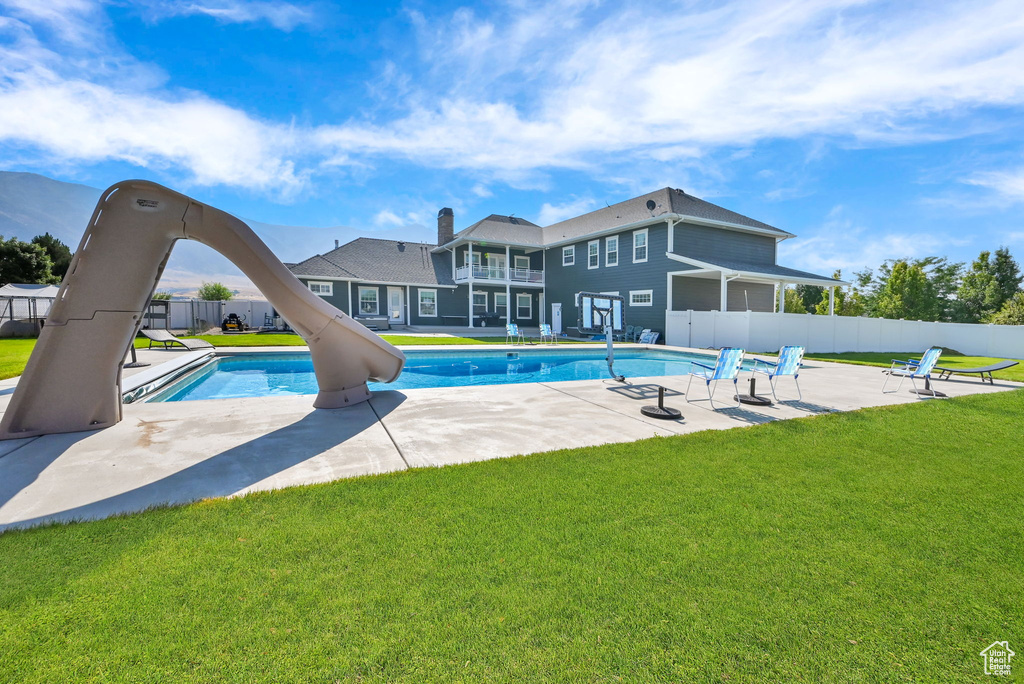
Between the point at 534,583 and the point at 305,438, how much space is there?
351 cm

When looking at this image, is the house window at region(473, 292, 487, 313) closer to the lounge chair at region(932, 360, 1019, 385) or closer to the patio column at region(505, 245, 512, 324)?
the patio column at region(505, 245, 512, 324)

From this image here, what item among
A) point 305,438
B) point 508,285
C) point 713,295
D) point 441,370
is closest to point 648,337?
point 713,295

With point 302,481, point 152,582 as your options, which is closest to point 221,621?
point 152,582

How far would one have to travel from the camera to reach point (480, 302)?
27703 mm

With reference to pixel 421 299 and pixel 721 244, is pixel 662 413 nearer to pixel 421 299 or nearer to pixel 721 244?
pixel 721 244

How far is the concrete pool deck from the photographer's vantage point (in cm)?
337

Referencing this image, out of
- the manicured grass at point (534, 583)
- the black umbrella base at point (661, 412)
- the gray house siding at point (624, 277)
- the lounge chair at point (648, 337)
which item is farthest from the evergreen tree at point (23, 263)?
the black umbrella base at point (661, 412)

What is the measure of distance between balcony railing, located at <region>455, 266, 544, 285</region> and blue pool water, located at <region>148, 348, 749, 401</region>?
10.4 m

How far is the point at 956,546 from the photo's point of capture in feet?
8.53

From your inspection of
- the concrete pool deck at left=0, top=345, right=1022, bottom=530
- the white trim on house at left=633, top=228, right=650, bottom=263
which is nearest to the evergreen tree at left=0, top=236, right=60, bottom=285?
the concrete pool deck at left=0, top=345, right=1022, bottom=530

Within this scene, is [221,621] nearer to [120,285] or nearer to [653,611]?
[653,611]

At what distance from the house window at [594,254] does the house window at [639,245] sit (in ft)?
8.14

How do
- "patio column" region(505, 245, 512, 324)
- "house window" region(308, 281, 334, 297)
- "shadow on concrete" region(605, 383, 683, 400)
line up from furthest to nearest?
"patio column" region(505, 245, 512, 324) → "house window" region(308, 281, 334, 297) → "shadow on concrete" region(605, 383, 683, 400)

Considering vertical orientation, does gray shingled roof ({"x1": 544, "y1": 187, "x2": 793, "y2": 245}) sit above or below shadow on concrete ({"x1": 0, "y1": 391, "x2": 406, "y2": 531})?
above
